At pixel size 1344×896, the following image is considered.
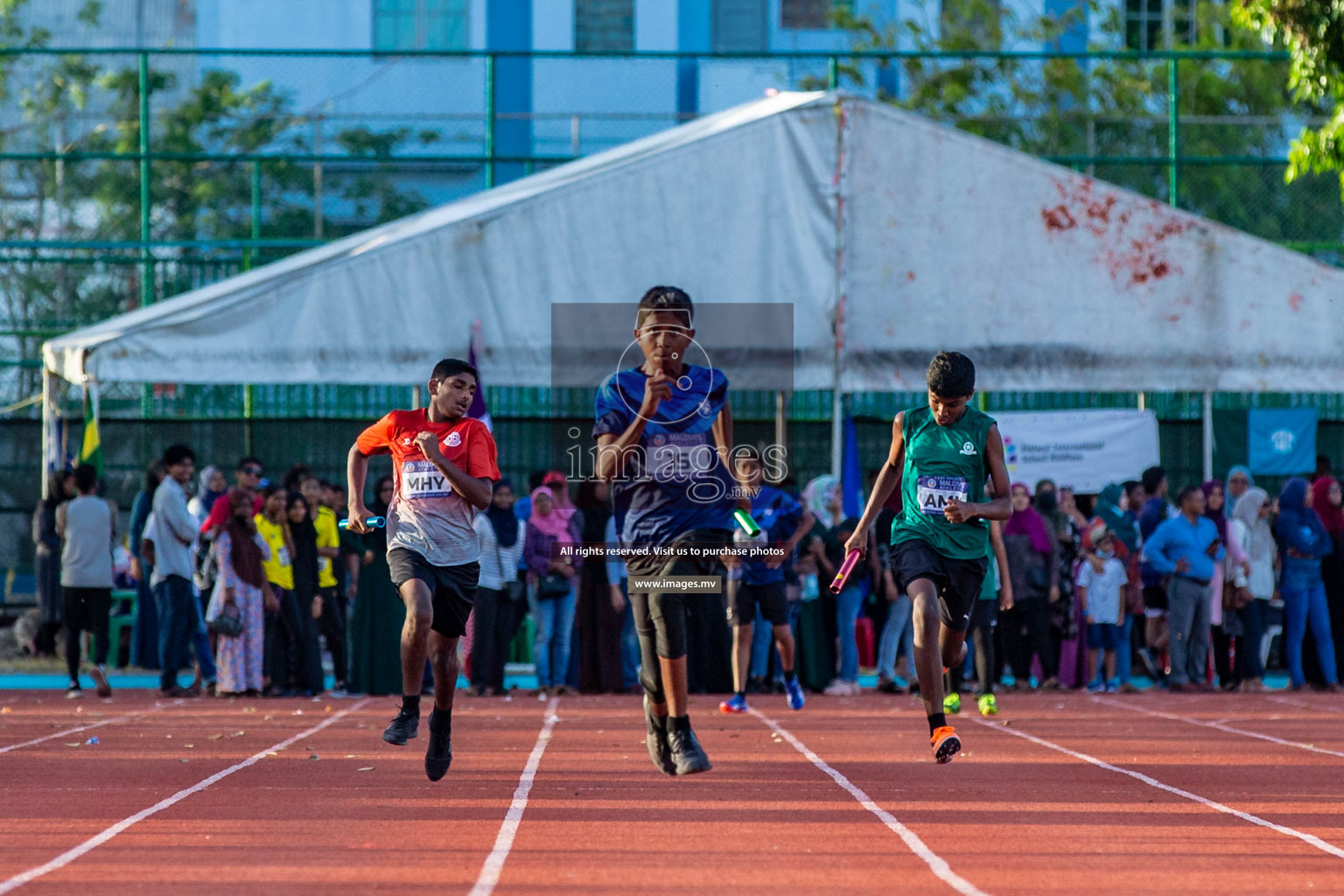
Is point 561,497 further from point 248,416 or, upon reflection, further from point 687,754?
point 687,754

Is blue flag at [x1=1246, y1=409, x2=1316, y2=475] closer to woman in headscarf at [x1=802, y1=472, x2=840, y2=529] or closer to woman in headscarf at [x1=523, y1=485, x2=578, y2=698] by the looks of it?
woman in headscarf at [x1=802, y1=472, x2=840, y2=529]

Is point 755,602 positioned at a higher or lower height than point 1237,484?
lower

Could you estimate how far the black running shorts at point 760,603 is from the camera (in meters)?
13.9

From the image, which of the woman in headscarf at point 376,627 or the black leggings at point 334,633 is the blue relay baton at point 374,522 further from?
the black leggings at point 334,633

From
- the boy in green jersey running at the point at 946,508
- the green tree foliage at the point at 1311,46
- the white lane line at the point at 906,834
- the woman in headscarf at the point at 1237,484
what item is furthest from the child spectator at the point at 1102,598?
the boy in green jersey running at the point at 946,508

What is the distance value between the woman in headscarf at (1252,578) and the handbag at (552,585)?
6.39 m

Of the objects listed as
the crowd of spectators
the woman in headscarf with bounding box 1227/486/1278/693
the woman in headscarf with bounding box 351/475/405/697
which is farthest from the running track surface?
the woman in headscarf with bounding box 1227/486/1278/693

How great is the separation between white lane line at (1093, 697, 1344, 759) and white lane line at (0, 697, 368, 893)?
6.13m

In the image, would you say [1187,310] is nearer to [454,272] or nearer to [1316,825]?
[454,272]

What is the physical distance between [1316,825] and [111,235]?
16631 millimetres

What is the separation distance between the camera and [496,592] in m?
15.9

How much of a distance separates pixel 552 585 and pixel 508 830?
9080 mm

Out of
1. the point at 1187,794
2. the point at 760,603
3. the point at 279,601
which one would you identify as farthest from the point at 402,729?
the point at 279,601

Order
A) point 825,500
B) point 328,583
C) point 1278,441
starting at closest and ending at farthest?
point 328,583 → point 825,500 → point 1278,441
